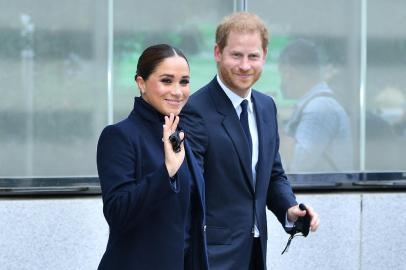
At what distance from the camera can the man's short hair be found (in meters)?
4.54

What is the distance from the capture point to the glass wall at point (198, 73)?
720 cm

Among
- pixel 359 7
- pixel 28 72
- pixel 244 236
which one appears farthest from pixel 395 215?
pixel 244 236

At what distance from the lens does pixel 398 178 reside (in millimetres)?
7871

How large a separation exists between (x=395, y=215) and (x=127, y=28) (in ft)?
8.19

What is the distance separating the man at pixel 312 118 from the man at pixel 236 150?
3.00m

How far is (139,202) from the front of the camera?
3.70 metres

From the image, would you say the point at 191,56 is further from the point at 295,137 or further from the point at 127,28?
the point at 295,137

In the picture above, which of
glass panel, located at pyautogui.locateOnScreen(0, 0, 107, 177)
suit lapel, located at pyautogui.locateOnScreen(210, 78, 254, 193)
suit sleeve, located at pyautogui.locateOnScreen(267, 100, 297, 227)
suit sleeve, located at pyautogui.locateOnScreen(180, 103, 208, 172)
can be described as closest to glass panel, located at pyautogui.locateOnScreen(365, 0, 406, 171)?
glass panel, located at pyautogui.locateOnScreen(0, 0, 107, 177)

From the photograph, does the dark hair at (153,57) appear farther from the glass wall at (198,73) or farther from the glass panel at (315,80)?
the glass panel at (315,80)

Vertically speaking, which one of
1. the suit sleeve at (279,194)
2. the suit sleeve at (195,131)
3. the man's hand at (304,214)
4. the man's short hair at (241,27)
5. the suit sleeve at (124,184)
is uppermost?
the man's short hair at (241,27)

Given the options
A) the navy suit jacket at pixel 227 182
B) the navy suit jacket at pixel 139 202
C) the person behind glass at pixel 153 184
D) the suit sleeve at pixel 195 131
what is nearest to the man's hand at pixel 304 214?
the navy suit jacket at pixel 227 182

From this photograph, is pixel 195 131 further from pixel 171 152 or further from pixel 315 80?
pixel 315 80

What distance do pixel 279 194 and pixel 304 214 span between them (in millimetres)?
229

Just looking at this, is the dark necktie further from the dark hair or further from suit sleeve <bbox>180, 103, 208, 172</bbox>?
the dark hair
